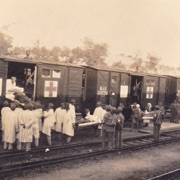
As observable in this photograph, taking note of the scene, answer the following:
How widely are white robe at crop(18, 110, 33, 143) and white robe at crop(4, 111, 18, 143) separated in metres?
0.31

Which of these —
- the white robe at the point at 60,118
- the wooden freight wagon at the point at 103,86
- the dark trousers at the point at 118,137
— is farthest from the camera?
the wooden freight wagon at the point at 103,86

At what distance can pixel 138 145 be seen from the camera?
42.8 ft

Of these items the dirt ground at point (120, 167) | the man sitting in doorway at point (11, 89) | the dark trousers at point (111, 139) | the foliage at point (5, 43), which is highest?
the foliage at point (5, 43)

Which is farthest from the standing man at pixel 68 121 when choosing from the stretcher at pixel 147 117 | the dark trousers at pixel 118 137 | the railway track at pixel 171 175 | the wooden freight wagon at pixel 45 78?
the stretcher at pixel 147 117

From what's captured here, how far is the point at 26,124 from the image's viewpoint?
1007 centimetres

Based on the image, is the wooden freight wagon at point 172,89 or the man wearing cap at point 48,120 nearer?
the man wearing cap at point 48,120

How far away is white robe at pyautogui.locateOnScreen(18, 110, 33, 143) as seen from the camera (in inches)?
396

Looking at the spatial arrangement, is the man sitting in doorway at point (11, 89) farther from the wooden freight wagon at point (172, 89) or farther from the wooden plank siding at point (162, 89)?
the wooden freight wagon at point (172, 89)

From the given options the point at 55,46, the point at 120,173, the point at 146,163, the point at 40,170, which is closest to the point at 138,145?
the point at 146,163

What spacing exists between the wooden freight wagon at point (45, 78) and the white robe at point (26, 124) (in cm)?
450

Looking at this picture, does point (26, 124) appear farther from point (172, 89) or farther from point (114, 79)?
point (172, 89)

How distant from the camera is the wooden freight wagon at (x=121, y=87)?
61.1ft

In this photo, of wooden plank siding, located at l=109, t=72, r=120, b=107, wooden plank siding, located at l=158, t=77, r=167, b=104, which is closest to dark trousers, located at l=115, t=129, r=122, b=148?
wooden plank siding, located at l=109, t=72, r=120, b=107

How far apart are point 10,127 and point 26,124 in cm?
66
